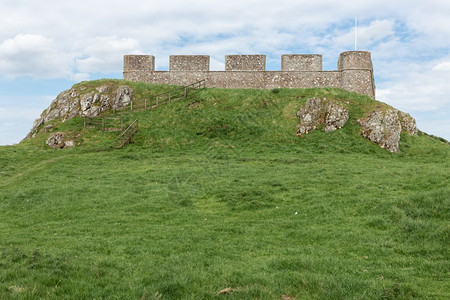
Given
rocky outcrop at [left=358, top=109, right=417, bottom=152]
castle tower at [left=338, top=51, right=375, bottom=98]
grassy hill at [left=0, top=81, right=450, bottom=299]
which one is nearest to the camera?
grassy hill at [left=0, top=81, right=450, bottom=299]

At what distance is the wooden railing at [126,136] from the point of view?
34947 millimetres

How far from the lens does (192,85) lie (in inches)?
1810

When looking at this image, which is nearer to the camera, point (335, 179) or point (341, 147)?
point (335, 179)

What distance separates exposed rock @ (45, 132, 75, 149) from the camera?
116 ft

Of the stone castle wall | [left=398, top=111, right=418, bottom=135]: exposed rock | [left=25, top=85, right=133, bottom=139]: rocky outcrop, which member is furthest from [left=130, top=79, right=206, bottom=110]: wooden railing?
[left=398, top=111, right=418, bottom=135]: exposed rock

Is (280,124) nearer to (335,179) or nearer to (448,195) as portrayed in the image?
(335,179)

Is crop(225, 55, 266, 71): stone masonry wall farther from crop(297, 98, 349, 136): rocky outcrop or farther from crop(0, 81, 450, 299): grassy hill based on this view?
crop(0, 81, 450, 299): grassy hill

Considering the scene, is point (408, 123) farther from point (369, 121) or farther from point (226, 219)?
point (226, 219)

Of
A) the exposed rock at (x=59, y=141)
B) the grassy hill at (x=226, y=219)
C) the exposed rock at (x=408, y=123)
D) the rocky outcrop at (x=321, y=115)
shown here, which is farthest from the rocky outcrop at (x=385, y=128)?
the exposed rock at (x=59, y=141)

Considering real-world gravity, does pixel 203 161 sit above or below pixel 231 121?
below

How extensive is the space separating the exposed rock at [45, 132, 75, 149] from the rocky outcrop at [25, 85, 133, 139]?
5142 millimetres

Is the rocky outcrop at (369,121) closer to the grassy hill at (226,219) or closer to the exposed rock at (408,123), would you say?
the exposed rock at (408,123)

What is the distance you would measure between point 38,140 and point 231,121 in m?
19.5

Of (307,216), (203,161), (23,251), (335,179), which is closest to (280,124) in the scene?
(203,161)
